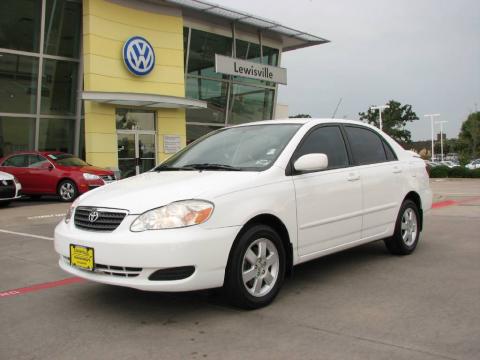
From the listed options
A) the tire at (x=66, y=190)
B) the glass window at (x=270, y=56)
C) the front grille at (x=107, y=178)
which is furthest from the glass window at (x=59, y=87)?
the glass window at (x=270, y=56)

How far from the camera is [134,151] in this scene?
65.2 ft

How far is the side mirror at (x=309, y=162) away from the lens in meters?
4.58

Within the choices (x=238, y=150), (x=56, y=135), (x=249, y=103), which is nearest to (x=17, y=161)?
(x=56, y=135)

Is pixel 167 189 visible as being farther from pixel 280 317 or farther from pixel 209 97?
pixel 209 97

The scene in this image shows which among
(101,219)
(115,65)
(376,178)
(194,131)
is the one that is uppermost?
(115,65)

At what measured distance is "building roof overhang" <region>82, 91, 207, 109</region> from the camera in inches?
689

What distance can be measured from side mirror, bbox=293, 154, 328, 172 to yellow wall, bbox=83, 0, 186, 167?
14917mm

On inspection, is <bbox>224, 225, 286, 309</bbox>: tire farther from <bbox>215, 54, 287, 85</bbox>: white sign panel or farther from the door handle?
<bbox>215, 54, 287, 85</bbox>: white sign panel

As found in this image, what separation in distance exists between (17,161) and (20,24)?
584 cm

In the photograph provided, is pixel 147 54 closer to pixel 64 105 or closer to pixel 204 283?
pixel 64 105

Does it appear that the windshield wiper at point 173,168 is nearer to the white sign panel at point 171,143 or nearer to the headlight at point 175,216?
the headlight at point 175,216

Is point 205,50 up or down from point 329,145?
up

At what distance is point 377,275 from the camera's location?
527 cm

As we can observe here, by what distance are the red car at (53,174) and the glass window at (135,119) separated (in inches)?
176
